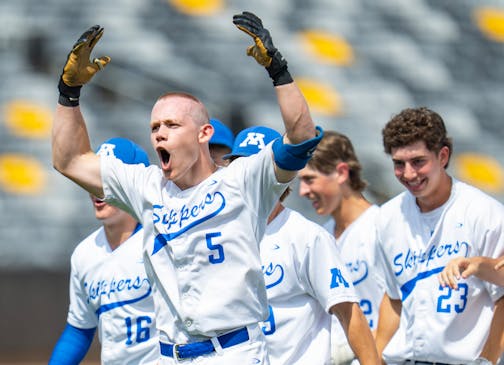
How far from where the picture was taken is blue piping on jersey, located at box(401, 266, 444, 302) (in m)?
5.32

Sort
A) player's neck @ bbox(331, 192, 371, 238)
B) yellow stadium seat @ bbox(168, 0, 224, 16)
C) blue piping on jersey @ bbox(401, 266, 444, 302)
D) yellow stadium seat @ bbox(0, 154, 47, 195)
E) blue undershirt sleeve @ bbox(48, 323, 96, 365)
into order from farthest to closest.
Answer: yellow stadium seat @ bbox(168, 0, 224, 16)
yellow stadium seat @ bbox(0, 154, 47, 195)
player's neck @ bbox(331, 192, 371, 238)
blue undershirt sleeve @ bbox(48, 323, 96, 365)
blue piping on jersey @ bbox(401, 266, 444, 302)

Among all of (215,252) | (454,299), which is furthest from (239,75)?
(215,252)

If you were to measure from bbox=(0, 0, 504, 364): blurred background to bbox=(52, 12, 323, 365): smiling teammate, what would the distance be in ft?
25.9

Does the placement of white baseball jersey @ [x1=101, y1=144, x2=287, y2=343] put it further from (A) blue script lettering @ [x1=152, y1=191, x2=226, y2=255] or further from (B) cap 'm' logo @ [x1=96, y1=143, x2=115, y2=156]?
(B) cap 'm' logo @ [x1=96, y1=143, x2=115, y2=156]

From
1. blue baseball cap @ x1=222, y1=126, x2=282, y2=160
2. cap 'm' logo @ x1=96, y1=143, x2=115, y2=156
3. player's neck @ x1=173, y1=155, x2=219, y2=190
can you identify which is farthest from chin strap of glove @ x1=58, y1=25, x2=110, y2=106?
cap 'm' logo @ x1=96, y1=143, x2=115, y2=156

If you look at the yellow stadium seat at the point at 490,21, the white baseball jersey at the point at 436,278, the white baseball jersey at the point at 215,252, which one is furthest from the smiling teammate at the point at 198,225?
the yellow stadium seat at the point at 490,21

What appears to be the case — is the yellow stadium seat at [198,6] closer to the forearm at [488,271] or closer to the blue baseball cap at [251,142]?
the blue baseball cap at [251,142]

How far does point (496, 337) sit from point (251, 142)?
5.24ft

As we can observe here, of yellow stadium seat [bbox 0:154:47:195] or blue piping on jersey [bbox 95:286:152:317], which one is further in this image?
yellow stadium seat [bbox 0:154:47:195]

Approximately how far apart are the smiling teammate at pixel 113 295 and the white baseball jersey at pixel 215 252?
1.16 m

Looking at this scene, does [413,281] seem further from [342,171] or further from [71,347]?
[71,347]

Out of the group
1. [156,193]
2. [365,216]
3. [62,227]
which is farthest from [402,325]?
[62,227]

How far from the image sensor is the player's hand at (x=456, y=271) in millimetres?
4594

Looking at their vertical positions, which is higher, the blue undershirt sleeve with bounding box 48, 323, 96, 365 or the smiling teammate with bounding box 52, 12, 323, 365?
the smiling teammate with bounding box 52, 12, 323, 365
